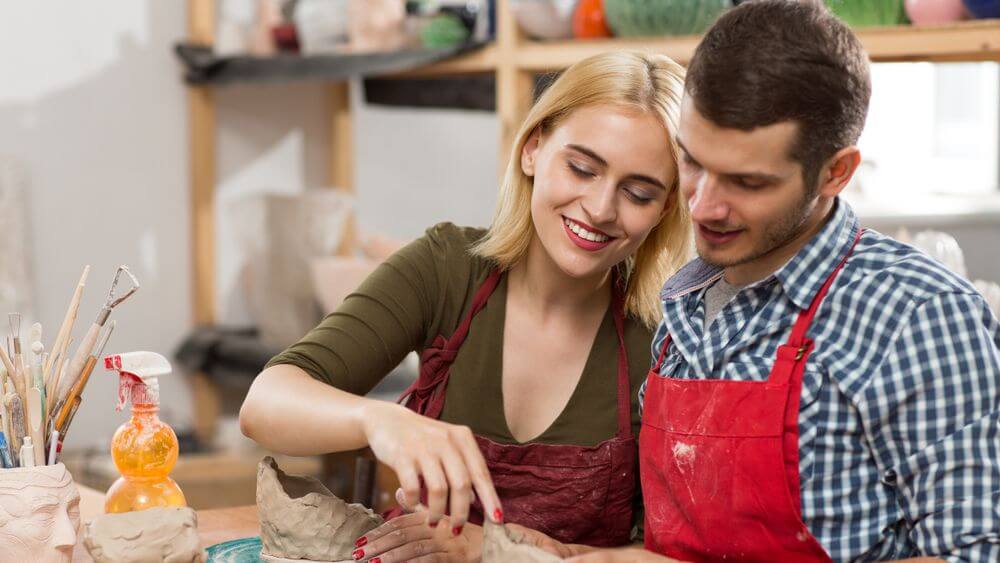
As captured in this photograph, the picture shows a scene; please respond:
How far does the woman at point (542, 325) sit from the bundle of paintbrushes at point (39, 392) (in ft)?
0.71

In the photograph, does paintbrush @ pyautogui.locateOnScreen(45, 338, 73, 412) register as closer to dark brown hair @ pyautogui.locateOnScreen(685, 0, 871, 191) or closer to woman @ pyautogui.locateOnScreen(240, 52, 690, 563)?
woman @ pyautogui.locateOnScreen(240, 52, 690, 563)

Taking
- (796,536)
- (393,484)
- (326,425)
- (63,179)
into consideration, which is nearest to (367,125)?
(63,179)

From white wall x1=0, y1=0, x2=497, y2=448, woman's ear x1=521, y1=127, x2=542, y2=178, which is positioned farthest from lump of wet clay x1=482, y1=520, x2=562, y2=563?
white wall x1=0, y1=0, x2=497, y2=448

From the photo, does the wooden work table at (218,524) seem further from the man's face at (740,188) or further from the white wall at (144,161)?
the white wall at (144,161)

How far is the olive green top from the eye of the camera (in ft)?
5.46

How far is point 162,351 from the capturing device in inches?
159

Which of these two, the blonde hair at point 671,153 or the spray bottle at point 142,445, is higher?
the blonde hair at point 671,153

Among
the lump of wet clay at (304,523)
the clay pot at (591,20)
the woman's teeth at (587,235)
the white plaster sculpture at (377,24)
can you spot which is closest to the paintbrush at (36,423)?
the lump of wet clay at (304,523)

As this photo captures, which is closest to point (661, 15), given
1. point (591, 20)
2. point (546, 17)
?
point (591, 20)

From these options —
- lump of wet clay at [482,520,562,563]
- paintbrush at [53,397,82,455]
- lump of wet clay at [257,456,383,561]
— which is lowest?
lump of wet clay at [257,456,383,561]

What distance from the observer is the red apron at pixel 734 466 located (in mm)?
1267

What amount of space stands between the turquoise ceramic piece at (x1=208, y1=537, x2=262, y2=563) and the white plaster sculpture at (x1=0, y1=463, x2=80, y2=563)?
0.17 metres

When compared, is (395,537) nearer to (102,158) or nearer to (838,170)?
(838,170)

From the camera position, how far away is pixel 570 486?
1663 mm
